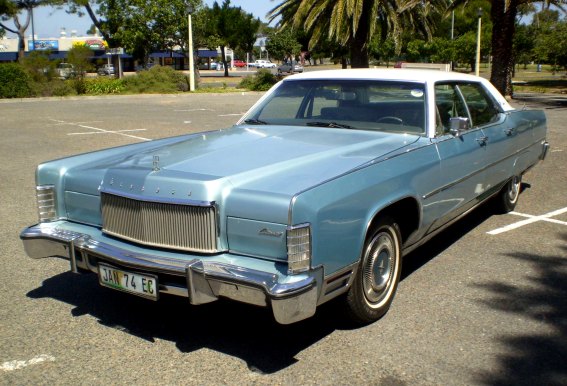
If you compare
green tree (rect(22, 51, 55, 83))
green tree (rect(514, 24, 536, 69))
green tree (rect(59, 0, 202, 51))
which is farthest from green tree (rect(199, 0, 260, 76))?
green tree (rect(22, 51, 55, 83))

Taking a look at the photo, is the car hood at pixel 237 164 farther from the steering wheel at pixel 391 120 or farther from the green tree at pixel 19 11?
the green tree at pixel 19 11

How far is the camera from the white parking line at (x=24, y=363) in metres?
3.47

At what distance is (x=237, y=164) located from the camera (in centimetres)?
379

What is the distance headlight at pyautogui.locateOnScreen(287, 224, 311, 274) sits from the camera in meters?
3.12

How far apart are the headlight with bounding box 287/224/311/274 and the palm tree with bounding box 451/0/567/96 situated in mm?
20555

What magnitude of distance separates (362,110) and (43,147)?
8923 mm

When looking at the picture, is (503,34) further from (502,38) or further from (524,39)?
(524,39)

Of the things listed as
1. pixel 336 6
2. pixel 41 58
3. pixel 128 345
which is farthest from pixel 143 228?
pixel 41 58

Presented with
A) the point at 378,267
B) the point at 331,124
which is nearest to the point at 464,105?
the point at 331,124

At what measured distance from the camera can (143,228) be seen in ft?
11.7

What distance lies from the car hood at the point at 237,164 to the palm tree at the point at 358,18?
20408 millimetres

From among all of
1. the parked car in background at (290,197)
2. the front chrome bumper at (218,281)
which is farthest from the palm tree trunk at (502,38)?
the front chrome bumper at (218,281)

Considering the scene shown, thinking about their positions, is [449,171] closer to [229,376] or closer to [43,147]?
[229,376]

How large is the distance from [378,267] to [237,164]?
1.15 m
